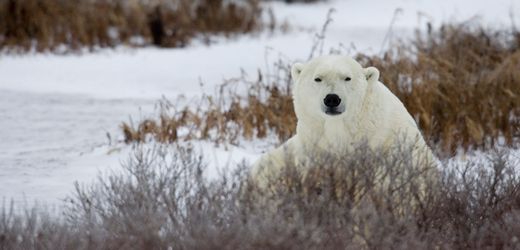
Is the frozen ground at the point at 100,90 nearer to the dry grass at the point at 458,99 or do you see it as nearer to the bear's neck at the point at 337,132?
the dry grass at the point at 458,99

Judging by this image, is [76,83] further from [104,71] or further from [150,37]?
[150,37]

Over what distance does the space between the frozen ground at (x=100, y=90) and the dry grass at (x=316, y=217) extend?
0.93m

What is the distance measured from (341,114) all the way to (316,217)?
0.56m

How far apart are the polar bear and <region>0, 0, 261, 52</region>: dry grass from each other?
881 centimetres

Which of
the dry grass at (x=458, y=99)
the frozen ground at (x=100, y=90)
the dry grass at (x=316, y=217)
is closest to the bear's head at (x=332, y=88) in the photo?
the dry grass at (x=316, y=217)

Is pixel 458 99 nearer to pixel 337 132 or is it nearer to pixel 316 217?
pixel 337 132

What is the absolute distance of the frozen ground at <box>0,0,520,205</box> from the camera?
6.42m

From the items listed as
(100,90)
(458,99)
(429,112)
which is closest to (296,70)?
(429,112)

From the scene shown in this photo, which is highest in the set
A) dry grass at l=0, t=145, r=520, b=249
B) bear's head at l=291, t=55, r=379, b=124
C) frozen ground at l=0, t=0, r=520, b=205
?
bear's head at l=291, t=55, r=379, b=124

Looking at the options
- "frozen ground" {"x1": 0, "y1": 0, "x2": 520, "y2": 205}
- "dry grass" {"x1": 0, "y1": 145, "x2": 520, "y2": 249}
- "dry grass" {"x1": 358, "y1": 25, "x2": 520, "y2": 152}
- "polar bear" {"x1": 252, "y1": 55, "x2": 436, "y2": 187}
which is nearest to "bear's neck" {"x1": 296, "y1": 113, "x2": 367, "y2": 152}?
"polar bear" {"x1": 252, "y1": 55, "x2": 436, "y2": 187}

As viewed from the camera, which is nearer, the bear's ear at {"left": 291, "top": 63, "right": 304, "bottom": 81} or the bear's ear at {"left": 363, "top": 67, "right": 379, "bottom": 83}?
the bear's ear at {"left": 363, "top": 67, "right": 379, "bottom": 83}

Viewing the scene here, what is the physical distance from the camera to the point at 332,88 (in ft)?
13.7

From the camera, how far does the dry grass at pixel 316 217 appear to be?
11.7 feet

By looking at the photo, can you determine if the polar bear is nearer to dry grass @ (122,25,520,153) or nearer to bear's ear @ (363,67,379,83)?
bear's ear @ (363,67,379,83)
